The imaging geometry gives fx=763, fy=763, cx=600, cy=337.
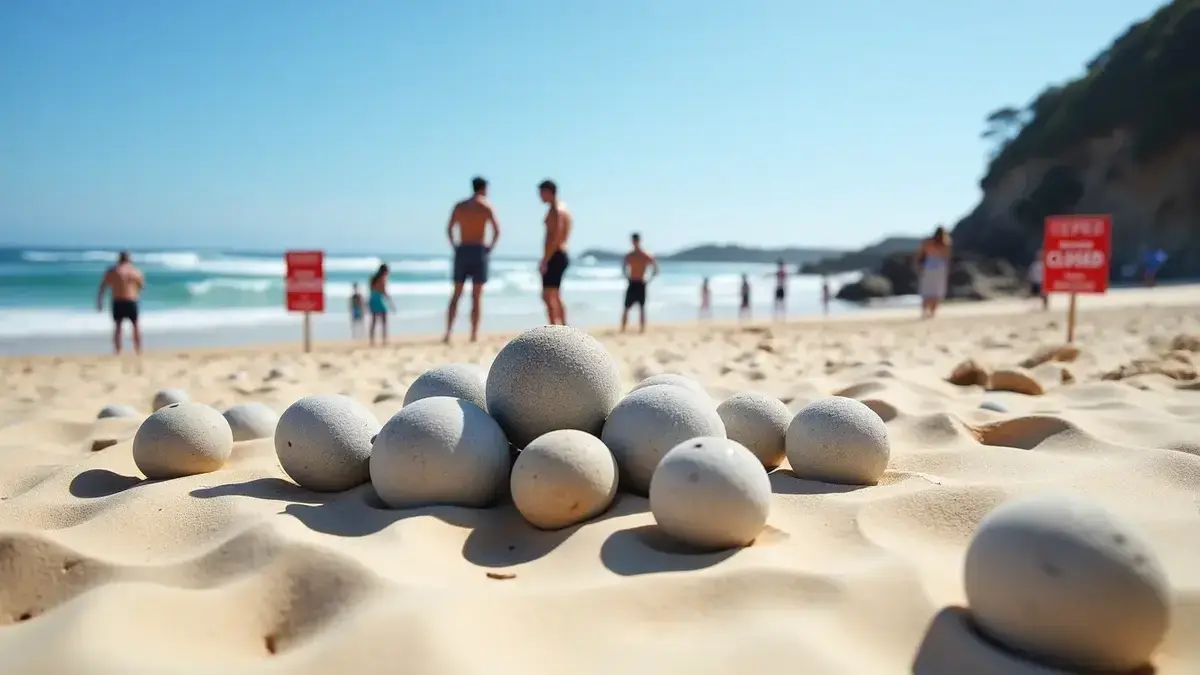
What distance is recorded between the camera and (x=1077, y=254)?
8578mm

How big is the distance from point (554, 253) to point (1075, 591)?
27.3ft

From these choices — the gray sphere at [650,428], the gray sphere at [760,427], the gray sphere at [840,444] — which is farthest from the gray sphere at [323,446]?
the gray sphere at [840,444]

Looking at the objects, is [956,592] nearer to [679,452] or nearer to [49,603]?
[679,452]

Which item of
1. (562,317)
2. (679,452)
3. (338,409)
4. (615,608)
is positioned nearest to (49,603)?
(338,409)

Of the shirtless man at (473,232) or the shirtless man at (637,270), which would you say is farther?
the shirtless man at (637,270)

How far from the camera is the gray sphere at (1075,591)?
5.65 feet

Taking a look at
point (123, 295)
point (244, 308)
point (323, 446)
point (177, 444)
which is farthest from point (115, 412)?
point (244, 308)

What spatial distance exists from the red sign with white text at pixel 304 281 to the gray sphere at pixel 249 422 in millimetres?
6064

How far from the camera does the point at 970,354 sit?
26.8 ft

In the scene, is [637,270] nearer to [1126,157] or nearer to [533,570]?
[533,570]

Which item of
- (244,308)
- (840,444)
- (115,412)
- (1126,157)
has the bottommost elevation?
(244,308)

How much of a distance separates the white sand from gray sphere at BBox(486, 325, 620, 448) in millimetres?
407

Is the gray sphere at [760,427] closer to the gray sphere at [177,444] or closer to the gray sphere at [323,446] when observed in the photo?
the gray sphere at [323,446]

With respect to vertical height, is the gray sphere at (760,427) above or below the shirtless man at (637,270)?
below
